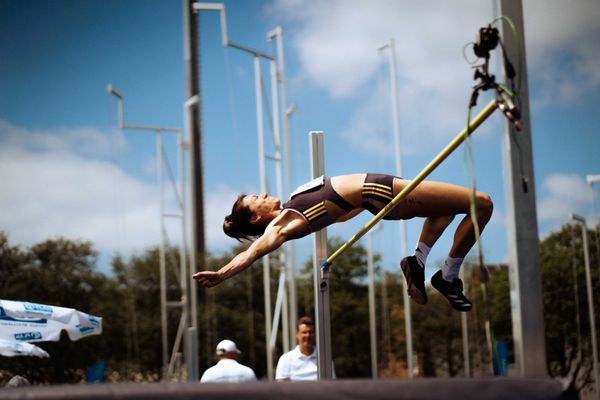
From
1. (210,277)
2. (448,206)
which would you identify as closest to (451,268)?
(448,206)

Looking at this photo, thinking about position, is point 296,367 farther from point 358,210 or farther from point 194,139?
point 194,139

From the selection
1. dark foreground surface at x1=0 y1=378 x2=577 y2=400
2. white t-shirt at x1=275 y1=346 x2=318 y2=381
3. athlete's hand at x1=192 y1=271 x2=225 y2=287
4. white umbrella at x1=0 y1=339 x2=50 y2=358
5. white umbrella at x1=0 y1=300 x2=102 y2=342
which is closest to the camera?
dark foreground surface at x1=0 y1=378 x2=577 y2=400

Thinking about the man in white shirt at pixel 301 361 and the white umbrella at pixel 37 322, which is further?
the white umbrella at pixel 37 322

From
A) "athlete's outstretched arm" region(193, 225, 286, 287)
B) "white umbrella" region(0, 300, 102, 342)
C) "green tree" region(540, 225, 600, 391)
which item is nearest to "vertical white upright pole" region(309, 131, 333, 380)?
"athlete's outstretched arm" region(193, 225, 286, 287)

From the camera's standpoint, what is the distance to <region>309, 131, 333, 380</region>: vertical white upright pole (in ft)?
20.0

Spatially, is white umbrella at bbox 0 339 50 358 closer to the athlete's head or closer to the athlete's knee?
the athlete's head

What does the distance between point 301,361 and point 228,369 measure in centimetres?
63

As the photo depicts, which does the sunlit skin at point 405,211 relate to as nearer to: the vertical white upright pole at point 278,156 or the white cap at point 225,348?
the white cap at point 225,348

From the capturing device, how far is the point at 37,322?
9.19 m

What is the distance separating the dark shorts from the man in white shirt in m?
2.37

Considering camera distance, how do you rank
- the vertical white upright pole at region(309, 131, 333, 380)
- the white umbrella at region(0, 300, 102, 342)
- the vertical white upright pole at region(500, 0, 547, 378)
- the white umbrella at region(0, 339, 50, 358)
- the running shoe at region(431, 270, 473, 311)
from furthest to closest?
the white umbrella at region(0, 300, 102, 342) < the white umbrella at region(0, 339, 50, 358) < the vertical white upright pole at region(309, 131, 333, 380) < the running shoe at region(431, 270, 473, 311) < the vertical white upright pole at region(500, 0, 547, 378)

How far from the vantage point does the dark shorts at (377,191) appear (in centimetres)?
505

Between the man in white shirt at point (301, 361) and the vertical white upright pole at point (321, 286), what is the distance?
1.08m

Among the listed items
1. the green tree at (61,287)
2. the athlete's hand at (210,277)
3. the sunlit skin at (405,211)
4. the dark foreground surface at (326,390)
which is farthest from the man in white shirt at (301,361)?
the green tree at (61,287)
